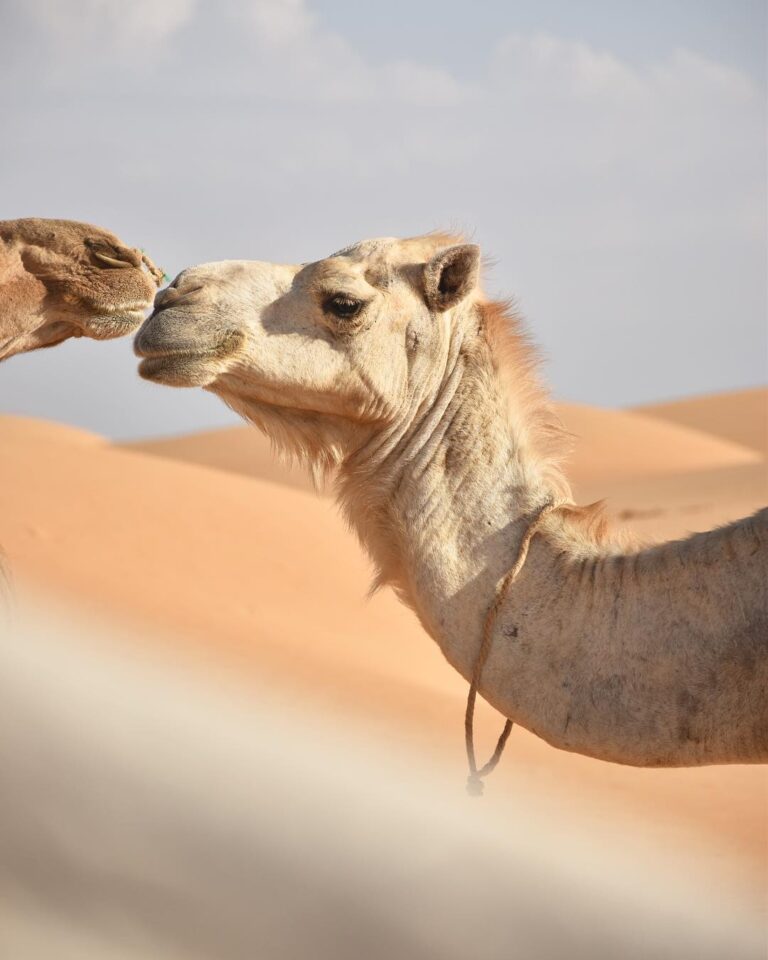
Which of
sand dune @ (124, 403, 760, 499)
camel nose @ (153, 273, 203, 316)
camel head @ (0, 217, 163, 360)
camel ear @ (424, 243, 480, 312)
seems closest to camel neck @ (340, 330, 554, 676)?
camel ear @ (424, 243, 480, 312)

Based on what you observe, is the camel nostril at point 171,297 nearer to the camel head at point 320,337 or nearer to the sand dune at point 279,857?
the camel head at point 320,337

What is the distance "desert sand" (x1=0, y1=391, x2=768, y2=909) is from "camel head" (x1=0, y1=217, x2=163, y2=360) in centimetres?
214

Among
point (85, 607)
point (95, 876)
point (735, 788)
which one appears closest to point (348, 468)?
point (95, 876)

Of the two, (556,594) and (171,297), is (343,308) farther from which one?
(556,594)

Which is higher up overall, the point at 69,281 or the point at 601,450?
the point at 601,450

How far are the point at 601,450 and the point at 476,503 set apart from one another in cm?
3529

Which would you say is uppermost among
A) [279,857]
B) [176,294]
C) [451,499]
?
[176,294]

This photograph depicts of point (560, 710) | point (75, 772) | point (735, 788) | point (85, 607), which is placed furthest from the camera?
point (85, 607)

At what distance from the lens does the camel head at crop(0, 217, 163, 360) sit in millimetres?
4797

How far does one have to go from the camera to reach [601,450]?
38406 mm

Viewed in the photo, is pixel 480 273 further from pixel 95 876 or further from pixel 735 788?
pixel 735 788

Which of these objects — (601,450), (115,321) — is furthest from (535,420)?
(601,450)

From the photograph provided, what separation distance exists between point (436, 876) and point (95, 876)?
6.00ft

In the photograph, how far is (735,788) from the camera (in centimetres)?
763
